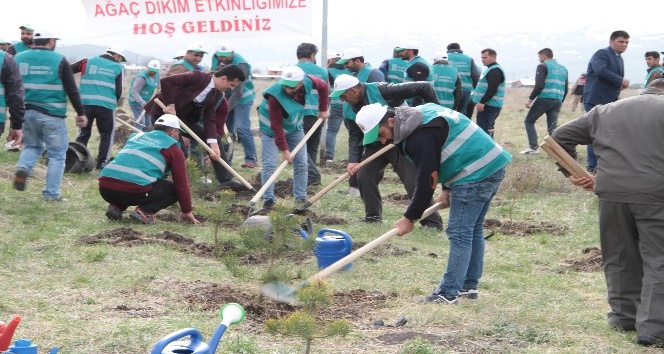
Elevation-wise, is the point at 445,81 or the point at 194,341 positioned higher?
the point at 194,341

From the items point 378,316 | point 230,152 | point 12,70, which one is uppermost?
point 12,70

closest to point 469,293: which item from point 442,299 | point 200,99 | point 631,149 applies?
point 442,299

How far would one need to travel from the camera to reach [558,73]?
651 inches

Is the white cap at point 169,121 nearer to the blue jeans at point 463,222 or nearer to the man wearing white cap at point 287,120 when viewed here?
the man wearing white cap at point 287,120

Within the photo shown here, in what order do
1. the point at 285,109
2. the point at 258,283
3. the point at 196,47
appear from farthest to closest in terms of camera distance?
the point at 196,47 → the point at 285,109 → the point at 258,283

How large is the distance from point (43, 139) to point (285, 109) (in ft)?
8.33

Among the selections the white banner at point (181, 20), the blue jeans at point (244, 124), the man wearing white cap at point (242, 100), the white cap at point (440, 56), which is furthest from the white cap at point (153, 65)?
the white cap at point (440, 56)

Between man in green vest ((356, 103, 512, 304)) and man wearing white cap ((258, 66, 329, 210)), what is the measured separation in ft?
12.0

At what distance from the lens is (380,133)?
6426 millimetres

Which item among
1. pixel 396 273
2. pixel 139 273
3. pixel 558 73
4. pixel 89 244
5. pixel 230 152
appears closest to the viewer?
pixel 139 273

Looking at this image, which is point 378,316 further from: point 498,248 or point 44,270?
point 498,248

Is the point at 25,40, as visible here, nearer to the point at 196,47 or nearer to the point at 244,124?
the point at 196,47

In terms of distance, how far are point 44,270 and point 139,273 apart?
2.38 feet

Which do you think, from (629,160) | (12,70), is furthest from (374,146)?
(629,160)
